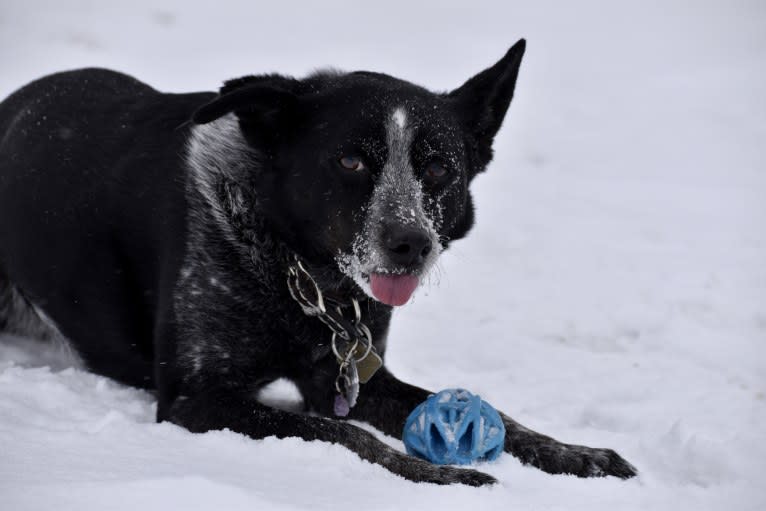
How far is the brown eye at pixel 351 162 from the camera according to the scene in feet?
9.36

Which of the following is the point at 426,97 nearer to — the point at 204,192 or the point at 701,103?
the point at 204,192

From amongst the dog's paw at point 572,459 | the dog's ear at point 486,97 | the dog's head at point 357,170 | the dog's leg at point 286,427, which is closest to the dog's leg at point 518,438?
the dog's paw at point 572,459

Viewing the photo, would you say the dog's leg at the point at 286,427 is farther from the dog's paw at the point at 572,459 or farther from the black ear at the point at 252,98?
the black ear at the point at 252,98

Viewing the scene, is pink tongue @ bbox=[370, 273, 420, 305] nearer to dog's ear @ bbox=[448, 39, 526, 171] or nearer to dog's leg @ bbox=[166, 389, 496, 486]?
dog's leg @ bbox=[166, 389, 496, 486]

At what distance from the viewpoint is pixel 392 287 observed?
110 inches

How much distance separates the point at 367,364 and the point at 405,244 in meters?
0.62

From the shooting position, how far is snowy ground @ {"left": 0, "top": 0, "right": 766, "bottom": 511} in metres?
2.29

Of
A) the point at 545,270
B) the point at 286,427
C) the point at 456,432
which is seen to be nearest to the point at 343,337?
the point at 286,427

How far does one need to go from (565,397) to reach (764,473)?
92 centimetres

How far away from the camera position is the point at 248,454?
242cm

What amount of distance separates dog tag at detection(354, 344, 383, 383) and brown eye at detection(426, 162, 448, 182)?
Answer: 67cm

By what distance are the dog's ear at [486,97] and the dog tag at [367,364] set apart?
2.90 ft

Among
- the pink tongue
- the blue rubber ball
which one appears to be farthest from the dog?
the blue rubber ball

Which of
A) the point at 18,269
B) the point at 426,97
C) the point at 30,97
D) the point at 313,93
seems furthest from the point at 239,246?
the point at 30,97
